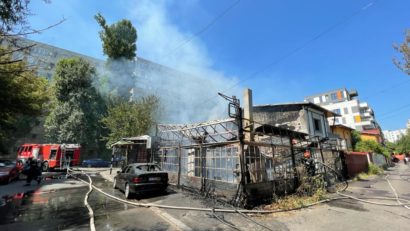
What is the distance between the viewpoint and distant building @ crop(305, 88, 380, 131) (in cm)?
5450

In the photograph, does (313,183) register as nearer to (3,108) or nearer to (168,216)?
(168,216)

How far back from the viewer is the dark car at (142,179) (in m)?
9.56

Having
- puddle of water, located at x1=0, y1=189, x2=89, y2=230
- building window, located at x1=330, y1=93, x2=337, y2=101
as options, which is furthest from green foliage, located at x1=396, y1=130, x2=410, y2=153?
puddle of water, located at x1=0, y1=189, x2=89, y2=230

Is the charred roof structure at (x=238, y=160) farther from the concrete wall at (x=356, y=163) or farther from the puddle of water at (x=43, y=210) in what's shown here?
the concrete wall at (x=356, y=163)

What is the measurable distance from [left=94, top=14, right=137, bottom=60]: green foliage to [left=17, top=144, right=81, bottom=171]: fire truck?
19.8m

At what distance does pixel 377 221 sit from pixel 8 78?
55.8 feet

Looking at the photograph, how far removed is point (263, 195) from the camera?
8.89 metres

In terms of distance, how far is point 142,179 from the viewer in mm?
9688

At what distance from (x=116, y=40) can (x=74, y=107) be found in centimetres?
1353

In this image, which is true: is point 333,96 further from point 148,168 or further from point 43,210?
point 43,210

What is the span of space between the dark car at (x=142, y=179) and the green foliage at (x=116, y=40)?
31.2 m

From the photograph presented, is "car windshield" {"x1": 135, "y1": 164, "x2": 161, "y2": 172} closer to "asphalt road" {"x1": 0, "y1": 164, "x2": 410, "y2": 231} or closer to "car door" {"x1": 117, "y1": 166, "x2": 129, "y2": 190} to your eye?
"car door" {"x1": 117, "y1": 166, "x2": 129, "y2": 190}

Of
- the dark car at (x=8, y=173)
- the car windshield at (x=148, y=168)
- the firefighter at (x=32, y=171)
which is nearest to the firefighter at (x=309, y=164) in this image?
the car windshield at (x=148, y=168)

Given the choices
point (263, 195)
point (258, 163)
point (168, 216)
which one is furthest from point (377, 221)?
point (168, 216)
